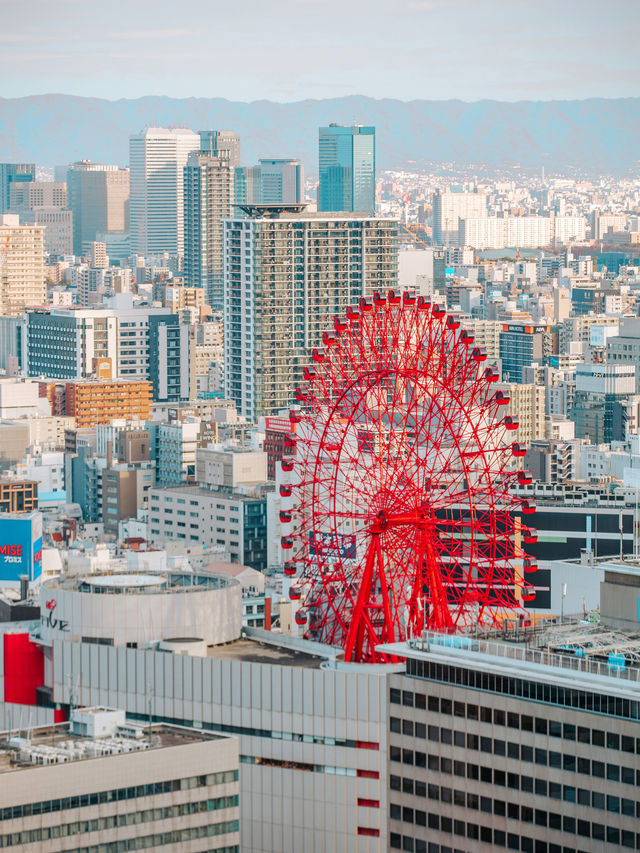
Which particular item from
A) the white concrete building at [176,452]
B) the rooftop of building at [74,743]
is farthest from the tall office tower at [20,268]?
the rooftop of building at [74,743]

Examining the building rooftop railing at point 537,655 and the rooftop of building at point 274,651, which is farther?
the rooftop of building at point 274,651

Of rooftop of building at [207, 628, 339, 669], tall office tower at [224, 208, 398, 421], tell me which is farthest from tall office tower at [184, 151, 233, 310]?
rooftop of building at [207, 628, 339, 669]

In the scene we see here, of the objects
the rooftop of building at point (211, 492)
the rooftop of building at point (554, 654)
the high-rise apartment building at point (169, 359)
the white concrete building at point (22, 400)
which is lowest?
the rooftop of building at point (211, 492)

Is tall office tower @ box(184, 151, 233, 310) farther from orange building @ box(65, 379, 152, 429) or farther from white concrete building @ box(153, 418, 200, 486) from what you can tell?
white concrete building @ box(153, 418, 200, 486)

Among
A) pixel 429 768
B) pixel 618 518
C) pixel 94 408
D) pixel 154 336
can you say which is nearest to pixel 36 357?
pixel 154 336

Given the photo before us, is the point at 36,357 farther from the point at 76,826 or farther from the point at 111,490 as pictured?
the point at 76,826

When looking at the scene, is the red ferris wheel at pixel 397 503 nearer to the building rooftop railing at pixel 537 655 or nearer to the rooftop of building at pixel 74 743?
the building rooftop railing at pixel 537 655

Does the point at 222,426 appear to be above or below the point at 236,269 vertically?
below
